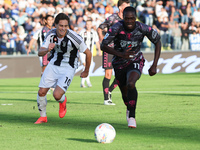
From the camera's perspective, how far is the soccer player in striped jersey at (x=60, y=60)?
29.4 ft

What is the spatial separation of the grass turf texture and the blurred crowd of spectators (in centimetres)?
770

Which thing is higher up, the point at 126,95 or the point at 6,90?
the point at 126,95

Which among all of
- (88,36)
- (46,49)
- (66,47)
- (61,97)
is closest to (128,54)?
(66,47)

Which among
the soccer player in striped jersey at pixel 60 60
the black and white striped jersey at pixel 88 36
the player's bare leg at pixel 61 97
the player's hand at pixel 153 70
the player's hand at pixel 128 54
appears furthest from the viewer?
the black and white striped jersey at pixel 88 36

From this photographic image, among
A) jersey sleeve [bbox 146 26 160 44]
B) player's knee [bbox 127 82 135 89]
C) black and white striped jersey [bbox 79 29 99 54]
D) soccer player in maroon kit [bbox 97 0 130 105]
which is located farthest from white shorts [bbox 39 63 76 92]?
black and white striped jersey [bbox 79 29 99 54]

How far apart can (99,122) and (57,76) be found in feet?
3.86

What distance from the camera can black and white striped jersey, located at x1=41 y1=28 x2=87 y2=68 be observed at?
8.98 metres

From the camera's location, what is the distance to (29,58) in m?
22.9

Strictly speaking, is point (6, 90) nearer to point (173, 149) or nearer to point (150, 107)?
point (150, 107)

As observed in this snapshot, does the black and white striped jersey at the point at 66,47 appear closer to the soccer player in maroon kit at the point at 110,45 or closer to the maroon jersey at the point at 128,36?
the maroon jersey at the point at 128,36

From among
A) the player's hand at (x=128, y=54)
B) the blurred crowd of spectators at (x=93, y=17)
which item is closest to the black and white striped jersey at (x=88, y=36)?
the blurred crowd of spectators at (x=93, y=17)

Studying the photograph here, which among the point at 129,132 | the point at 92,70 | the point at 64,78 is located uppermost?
the point at 64,78

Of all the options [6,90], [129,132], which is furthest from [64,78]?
[6,90]

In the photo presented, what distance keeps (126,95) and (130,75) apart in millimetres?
659
